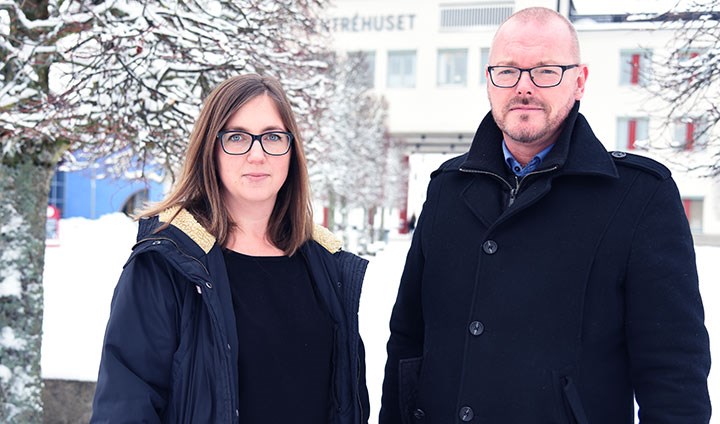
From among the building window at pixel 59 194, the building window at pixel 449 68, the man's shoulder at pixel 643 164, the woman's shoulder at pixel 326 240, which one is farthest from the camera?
the building window at pixel 59 194

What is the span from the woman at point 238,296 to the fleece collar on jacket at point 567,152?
0.69 m

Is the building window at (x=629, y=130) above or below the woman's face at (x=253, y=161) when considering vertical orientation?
above

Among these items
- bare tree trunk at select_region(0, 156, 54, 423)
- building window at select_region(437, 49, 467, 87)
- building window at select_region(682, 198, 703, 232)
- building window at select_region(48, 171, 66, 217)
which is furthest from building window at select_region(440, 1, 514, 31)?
bare tree trunk at select_region(0, 156, 54, 423)

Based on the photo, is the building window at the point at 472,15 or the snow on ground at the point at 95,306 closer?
the snow on ground at the point at 95,306

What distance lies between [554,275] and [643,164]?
50 centimetres

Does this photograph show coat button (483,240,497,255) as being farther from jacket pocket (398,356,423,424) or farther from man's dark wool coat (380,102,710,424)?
jacket pocket (398,356,423,424)

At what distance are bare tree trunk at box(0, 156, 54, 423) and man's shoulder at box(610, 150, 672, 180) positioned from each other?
5.08m

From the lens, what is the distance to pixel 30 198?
5.90 meters

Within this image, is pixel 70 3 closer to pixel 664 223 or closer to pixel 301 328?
pixel 301 328

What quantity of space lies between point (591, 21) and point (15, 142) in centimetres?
464

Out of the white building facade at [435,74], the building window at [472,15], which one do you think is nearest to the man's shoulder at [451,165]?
the white building facade at [435,74]

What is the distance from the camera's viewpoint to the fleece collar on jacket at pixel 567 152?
94.2 inches

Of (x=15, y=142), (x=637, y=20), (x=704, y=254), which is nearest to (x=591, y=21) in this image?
(x=637, y=20)

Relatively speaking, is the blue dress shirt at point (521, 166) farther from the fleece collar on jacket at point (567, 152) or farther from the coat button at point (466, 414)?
the coat button at point (466, 414)
